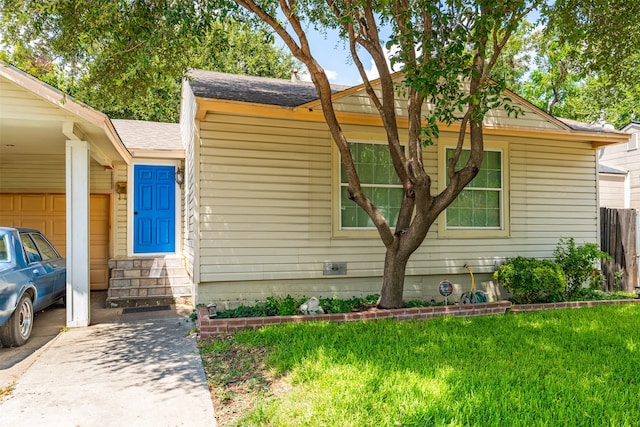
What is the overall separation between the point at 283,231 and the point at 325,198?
0.87m

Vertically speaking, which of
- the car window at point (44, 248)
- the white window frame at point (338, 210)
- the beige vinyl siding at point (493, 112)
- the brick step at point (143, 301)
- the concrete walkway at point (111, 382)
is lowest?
the concrete walkway at point (111, 382)

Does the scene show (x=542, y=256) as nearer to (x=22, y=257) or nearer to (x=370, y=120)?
(x=370, y=120)

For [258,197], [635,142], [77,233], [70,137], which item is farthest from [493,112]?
[635,142]

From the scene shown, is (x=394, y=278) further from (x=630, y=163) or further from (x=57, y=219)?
(x=630, y=163)

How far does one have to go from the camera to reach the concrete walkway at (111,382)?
3205 millimetres

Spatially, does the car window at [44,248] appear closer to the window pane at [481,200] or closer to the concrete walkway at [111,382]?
the concrete walkway at [111,382]

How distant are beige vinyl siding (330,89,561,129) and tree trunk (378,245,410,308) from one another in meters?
2.40

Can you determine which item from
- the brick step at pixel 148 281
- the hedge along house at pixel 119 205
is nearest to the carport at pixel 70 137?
the hedge along house at pixel 119 205

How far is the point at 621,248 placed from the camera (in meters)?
9.14

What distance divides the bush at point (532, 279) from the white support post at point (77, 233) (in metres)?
6.54

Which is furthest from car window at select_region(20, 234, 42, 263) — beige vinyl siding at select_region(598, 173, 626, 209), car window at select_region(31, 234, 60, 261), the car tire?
beige vinyl siding at select_region(598, 173, 626, 209)

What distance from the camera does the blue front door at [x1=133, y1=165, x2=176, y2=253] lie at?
9328 millimetres

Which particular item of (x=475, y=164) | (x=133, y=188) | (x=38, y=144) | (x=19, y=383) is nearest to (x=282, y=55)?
(x=133, y=188)

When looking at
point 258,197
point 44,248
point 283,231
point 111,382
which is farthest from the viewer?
point 283,231
